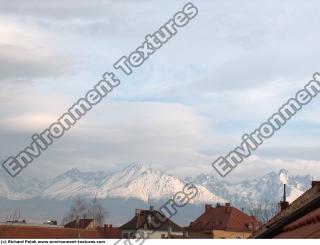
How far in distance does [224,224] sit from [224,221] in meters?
1.05

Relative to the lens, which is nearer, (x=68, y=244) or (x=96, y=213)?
(x=68, y=244)

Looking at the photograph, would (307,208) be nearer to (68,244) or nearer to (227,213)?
(68,244)

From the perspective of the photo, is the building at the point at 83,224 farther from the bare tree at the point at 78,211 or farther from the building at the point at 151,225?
the bare tree at the point at 78,211

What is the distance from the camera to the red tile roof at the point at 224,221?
306ft

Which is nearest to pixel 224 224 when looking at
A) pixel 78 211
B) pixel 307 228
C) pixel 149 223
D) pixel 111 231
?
pixel 149 223

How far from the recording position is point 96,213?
396 ft

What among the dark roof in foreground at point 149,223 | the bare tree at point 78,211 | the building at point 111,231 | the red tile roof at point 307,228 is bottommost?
the red tile roof at point 307,228

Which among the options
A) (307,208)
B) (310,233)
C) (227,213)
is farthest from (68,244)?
(227,213)

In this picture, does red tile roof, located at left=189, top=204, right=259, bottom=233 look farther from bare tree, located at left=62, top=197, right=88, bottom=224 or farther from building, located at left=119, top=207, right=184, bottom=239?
bare tree, located at left=62, top=197, right=88, bottom=224

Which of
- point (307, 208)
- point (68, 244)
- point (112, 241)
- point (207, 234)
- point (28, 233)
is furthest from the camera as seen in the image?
point (207, 234)

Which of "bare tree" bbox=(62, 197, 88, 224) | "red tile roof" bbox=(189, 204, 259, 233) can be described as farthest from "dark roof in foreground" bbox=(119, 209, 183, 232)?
"bare tree" bbox=(62, 197, 88, 224)

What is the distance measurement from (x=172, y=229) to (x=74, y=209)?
3339 cm

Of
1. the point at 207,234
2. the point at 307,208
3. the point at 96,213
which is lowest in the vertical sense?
the point at 307,208

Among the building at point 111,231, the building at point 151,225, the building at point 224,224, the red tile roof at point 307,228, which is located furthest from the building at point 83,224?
the red tile roof at point 307,228
